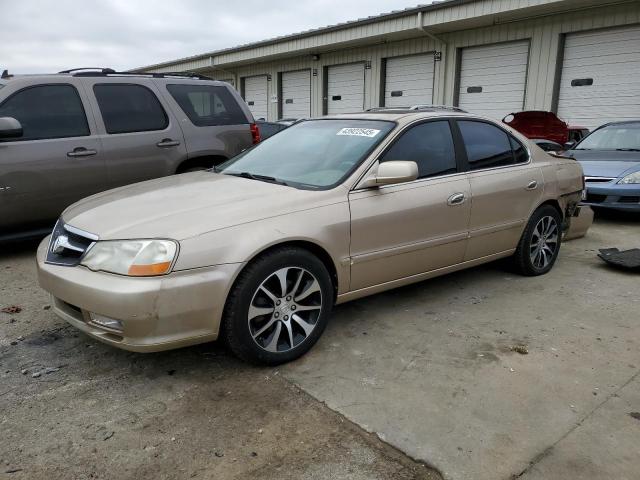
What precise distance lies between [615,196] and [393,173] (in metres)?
5.27

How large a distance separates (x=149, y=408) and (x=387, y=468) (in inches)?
50.1

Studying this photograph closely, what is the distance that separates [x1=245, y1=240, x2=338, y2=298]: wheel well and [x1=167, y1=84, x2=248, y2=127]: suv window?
3.55 metres

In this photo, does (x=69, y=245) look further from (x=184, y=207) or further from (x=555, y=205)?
(x=555, y=205)

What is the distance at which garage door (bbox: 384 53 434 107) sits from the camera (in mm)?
14992

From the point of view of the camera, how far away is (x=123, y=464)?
7.55 feet

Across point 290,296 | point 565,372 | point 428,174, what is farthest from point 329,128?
point 565,372

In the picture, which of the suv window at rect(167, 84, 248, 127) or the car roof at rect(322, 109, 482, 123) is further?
the suv window at rect(167, 84, 248, 127)

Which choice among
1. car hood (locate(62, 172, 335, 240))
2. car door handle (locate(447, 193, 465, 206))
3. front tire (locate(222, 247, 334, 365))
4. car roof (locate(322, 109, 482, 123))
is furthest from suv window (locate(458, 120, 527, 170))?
front tire (locate(222, 247, 334, 365))

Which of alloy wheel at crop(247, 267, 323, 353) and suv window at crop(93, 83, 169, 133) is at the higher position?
suv window at crop(93, 83, 169, 133)

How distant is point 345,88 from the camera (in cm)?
1756

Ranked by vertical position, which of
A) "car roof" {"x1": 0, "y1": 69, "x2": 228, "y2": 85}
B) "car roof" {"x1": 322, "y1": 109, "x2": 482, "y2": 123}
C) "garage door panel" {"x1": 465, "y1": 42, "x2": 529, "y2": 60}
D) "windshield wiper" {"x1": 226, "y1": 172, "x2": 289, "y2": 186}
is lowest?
"windshield wiper" {"x1": 226, "y1": 172, "x2": 289, "y2": 186}

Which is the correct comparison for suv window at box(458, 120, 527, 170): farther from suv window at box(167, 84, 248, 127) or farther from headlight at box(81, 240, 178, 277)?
suv window at box(167, 84, 248, 127)

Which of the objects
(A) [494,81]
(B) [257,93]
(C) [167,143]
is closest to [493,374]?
(C) [167,143]

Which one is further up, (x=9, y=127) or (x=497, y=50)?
(x=497, y=50)
